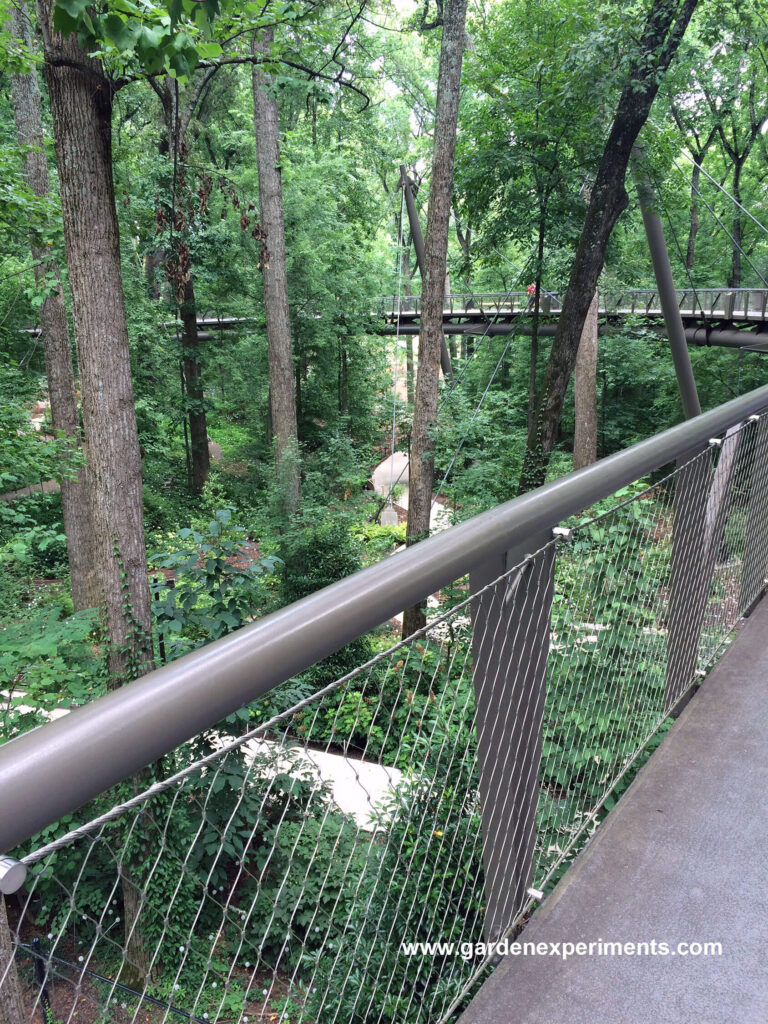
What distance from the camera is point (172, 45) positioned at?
3.06 m

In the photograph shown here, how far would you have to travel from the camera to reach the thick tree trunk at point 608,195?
27.4 feet

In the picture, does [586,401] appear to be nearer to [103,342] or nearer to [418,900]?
[103,342]

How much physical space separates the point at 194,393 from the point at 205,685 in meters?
19.8

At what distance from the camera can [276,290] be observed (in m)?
14.9

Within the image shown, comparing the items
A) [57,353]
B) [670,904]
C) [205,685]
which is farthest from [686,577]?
[57,353]

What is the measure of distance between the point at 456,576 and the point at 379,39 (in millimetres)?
25105

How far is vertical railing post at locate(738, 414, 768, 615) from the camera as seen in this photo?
3.08m

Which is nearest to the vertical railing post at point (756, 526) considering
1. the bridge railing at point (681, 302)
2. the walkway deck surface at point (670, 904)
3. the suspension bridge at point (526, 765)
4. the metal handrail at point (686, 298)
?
the suspension bridge at point (526, 765)

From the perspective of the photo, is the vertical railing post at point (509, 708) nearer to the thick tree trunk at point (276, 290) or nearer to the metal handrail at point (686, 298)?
the thick tree trunk at point (276, 290)

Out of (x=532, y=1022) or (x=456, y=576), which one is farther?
(x=532, y=1022)

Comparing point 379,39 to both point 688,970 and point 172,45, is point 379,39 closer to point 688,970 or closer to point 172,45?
point 172,45

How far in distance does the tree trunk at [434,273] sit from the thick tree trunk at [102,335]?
5.28 metres

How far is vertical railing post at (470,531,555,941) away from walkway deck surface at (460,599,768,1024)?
134 mm

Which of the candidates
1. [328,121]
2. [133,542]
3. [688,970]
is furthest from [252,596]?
[328,121]
